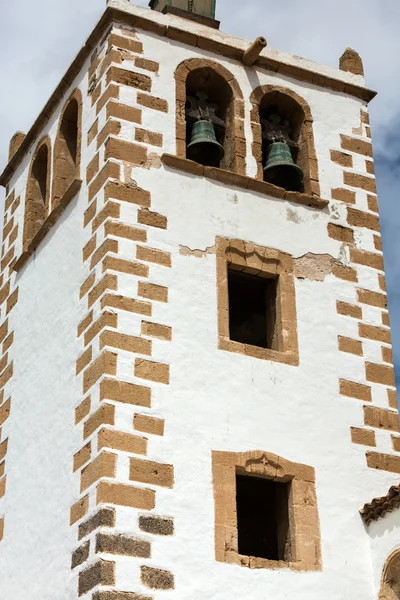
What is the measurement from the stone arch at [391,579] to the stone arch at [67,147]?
222 inches

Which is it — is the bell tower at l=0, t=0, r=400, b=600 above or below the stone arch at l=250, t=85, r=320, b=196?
below

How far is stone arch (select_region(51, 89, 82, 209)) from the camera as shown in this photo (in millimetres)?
15023

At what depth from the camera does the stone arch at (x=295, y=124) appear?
14.7 meters

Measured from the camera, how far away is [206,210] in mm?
13688

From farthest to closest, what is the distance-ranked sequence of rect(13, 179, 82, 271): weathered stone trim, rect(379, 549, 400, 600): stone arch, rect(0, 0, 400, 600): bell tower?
rect(13, 179, 82, 271): weathered stone trim, rect(379, 549, 400, 600): stone arch, rect(0, 0, 400, 600): bell tower

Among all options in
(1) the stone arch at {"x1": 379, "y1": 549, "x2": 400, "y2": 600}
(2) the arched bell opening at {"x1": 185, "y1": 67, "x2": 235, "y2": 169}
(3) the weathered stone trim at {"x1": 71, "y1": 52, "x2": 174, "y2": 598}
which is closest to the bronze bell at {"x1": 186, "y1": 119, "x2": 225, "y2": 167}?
(2) the arched bell opening at {"x1": 185, "y1": 67, "x2": 235, "y2": 169}

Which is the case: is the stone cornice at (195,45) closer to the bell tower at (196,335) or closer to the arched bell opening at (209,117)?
the bell tower at (196,335)

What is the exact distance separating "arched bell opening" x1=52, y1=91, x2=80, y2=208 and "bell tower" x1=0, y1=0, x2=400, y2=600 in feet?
0.09

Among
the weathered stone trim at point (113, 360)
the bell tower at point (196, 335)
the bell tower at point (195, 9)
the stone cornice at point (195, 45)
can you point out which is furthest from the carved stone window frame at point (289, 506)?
the bell tower at point (195, 9)

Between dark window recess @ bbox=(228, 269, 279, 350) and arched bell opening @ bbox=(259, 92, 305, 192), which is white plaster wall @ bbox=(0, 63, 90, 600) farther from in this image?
arched bell opening @ bbox=(259, 92, 305, 192)

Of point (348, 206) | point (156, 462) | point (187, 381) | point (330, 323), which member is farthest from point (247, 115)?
point (156, 462)

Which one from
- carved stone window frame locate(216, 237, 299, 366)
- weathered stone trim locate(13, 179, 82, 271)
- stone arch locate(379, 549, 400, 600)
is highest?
weathered stone trim locate(13, 179, 82, 271)

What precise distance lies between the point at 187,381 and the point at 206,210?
7.06 ft

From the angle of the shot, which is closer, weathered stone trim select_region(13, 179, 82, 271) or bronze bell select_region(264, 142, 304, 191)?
weathered stone trim select_region(13, 179, 82, 271)
